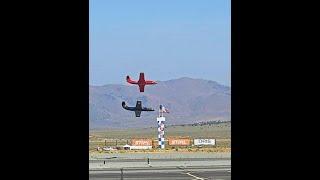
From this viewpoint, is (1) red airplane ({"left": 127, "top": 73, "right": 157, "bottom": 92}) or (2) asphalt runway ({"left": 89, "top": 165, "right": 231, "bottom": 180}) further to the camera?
(1) red airplane ({"left": 127, "top": 73, "right": 157, "bottom": 92})

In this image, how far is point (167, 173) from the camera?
21.1m

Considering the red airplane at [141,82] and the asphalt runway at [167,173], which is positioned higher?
the red airplane at [141,82]

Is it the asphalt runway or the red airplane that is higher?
the red airplane

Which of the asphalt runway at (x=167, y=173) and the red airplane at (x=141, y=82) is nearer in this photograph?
the asphalt runway at (x=167, y=173)

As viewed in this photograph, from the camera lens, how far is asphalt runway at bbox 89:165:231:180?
19331mm

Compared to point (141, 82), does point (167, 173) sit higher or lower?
lower

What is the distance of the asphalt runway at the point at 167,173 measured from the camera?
19.3m

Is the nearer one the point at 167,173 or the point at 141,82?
the point at 167,173
